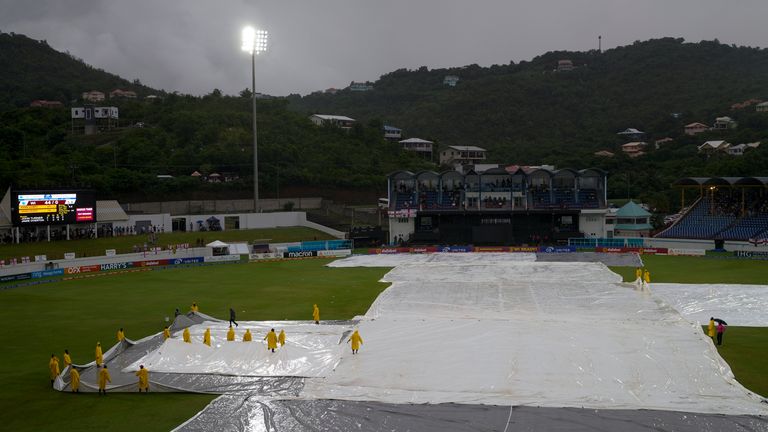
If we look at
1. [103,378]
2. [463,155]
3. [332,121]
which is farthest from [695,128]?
[103,378]

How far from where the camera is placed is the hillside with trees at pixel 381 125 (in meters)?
79.9

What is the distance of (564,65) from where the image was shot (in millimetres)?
177500

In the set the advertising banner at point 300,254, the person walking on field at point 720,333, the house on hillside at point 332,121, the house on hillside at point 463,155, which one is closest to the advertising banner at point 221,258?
the advertising banner at point 300,254

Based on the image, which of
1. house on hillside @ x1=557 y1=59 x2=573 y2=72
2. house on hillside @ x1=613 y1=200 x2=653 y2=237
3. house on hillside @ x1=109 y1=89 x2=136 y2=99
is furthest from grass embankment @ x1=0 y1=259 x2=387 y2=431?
house on hillside @ x1=557 y1=59 x2=573 y2=72

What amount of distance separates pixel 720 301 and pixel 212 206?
55.5m

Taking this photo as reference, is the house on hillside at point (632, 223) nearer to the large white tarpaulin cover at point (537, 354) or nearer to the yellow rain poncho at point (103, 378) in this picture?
the large white tarpaulin cover at point (537, 354)

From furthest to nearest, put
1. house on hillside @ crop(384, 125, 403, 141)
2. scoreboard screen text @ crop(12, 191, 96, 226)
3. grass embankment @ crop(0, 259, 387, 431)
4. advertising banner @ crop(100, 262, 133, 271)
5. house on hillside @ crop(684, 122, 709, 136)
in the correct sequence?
1. house on hillside @ crop(384, 125, 403, 141)
2. house on hillside @ crop(684, 122, 709, 136)
3. scoreboard screen text @ crop(12, 191, 96, 226)
4. advertising banner @ crop(100, 262, 133, 271)
5. grass embankment @ crop(0, 259, 387, 431)

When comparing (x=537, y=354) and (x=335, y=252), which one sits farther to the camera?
(x=335, y=252)

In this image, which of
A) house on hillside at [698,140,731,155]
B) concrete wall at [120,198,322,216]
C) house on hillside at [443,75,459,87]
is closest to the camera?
concrete wall at [120,198,322,216]

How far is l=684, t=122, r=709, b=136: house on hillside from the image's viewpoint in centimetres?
11472

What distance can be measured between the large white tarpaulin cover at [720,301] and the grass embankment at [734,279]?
1826 mm

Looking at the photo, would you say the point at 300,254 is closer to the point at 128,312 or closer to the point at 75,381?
the point at 128,312

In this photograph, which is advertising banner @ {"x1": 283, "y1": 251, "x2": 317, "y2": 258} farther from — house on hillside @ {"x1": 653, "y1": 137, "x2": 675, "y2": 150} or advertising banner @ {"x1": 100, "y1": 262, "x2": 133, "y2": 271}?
Result: house on hillside @ {"x1": 653, "y1": 137, "x2": 675, "y2": 150}

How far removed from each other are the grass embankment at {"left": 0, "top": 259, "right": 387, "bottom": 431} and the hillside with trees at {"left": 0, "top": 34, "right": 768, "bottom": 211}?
25.3m
